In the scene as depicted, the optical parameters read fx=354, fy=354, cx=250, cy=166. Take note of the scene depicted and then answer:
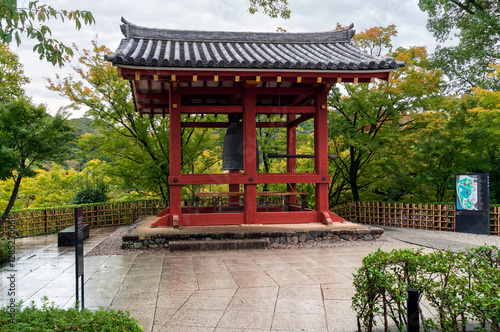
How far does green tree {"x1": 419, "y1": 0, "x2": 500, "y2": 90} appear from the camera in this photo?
18891 millimetres

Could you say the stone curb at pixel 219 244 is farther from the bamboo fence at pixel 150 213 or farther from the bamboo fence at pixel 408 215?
the bamboo fence at pixel 408 215

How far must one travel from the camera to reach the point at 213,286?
4.89 metres

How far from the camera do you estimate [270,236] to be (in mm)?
7973

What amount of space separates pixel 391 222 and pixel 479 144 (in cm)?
421

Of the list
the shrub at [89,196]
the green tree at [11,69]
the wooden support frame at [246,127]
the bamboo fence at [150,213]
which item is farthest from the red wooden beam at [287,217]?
the green tree at [11,69]

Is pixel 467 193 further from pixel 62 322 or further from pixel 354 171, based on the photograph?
pixel 62 322

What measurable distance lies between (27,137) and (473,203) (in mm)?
12544

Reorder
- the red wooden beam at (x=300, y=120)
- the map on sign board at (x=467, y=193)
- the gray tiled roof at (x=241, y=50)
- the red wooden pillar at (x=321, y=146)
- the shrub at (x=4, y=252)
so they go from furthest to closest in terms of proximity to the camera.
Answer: the map on sign board at (x=467, y=193)
the red wooden beam at (x=300, y=120)
the red wooden pillar at (x=321, y=146)
the gray tiled roof at (x=241, y=50)
the shrub at (x=4, y=252)

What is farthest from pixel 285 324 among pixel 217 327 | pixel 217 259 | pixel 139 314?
pixel 217 259

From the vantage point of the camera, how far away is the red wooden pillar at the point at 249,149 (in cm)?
880

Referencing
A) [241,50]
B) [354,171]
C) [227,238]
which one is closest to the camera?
[227,238]

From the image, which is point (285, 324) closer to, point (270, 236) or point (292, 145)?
point (270, 236)

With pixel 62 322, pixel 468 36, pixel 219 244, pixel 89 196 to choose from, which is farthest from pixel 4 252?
A: pixel 468 36

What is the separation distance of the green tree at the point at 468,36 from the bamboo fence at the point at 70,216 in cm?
1857
